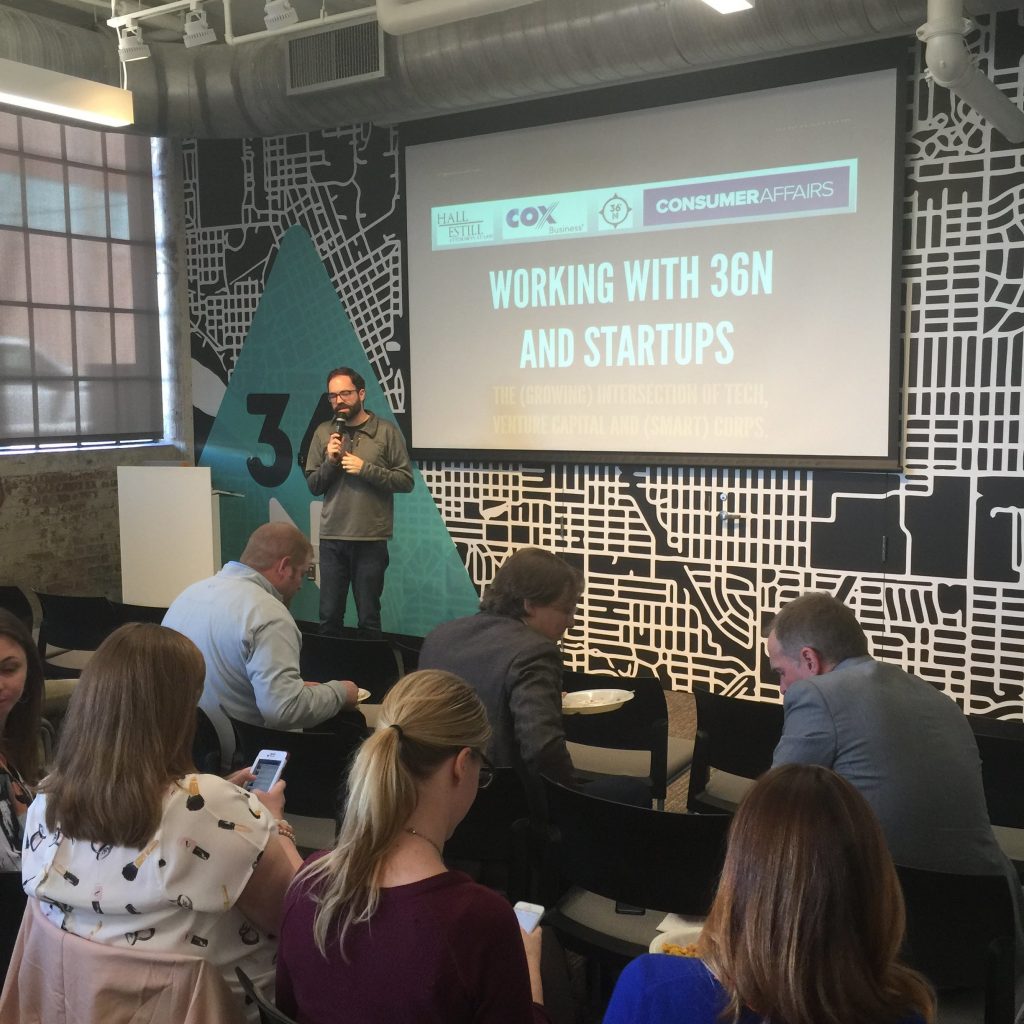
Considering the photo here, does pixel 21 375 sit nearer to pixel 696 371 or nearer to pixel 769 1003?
pixel 696 371

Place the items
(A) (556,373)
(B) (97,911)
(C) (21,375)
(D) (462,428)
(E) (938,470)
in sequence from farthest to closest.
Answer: (C) (21,375)
(D) (462,428)
(A) (556,373)
(E) (938,470)
(B) (97,911)

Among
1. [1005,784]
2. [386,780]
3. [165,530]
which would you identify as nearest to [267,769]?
[386,780]

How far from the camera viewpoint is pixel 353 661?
3551 mm

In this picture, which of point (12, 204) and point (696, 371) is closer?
point (696, 371)

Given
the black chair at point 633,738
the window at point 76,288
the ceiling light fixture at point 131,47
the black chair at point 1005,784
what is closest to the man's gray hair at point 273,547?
the black chair at point 633,738

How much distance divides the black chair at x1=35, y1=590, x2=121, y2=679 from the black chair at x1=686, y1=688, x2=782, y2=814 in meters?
2.40

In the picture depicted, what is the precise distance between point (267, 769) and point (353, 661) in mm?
1284

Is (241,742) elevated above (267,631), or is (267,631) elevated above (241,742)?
(267,631)

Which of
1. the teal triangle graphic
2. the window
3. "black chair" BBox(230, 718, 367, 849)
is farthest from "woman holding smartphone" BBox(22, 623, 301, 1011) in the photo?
the window

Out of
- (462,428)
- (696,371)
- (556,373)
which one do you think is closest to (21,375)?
(462,428)

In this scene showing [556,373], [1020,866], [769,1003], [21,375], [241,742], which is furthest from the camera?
[21,375]

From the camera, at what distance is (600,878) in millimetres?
2078

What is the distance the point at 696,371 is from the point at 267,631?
2959 millimetres

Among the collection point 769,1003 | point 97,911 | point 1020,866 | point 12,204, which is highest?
point 12,204
